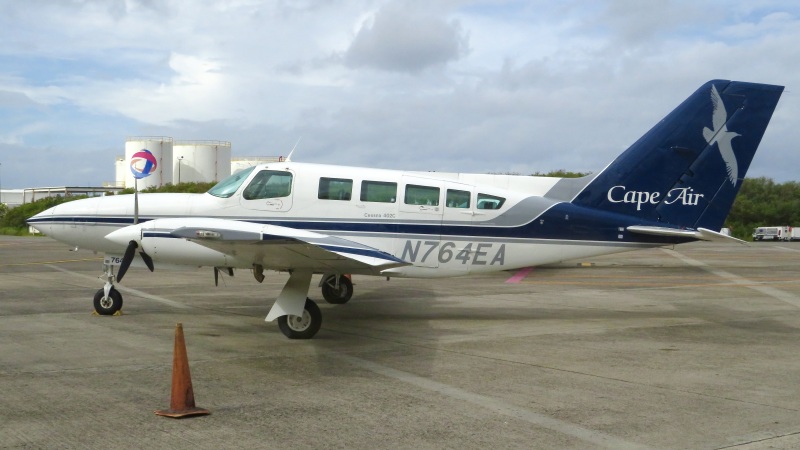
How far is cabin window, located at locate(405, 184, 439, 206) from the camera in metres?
12.7

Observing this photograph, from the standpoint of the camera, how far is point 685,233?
13.1m

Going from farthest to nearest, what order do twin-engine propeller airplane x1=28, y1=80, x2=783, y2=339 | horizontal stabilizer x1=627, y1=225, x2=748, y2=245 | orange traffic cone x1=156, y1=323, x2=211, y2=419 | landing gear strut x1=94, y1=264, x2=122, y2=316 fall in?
landing gear strut x1=94, y1=264, x2=122, y2=316
horizontal stabilizer x1=627, y1=225, x2=748, y2=245
twin-engine propeller airplane x1=28, y1=80, x2=783, y2=339
orange traffic cone x1=156, y1=323, x2=211, y2=419

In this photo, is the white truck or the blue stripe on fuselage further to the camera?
the white truck

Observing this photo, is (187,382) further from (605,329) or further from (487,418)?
(605,329)

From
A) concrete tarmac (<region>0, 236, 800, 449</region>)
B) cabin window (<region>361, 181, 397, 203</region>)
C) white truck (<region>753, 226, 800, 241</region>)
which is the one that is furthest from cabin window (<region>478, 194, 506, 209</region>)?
white truck (<region>753, 226, 800, 241</region>)

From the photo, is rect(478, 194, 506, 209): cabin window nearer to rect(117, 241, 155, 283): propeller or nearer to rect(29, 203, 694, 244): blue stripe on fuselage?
rect(29, 203, 694, 244): blue stripe on fuselage

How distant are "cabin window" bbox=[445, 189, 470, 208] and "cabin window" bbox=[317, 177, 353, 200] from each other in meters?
1.67

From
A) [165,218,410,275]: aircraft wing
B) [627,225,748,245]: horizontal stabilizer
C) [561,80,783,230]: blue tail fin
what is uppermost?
[561,80,783,230]: blue tail fin

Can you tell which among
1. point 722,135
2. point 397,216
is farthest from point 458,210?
point 722,135

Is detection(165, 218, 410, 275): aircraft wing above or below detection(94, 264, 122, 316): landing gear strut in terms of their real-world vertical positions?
above

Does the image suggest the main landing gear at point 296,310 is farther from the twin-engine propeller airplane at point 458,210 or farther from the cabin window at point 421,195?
the cabin window at point 421,195

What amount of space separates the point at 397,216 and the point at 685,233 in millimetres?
5049

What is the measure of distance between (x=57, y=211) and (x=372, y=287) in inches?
332

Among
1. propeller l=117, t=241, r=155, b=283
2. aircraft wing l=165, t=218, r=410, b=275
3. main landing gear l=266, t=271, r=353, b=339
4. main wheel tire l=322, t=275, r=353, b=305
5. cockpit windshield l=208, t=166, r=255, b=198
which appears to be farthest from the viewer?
main wheel tire l=322, t=275, r=353, b=305
